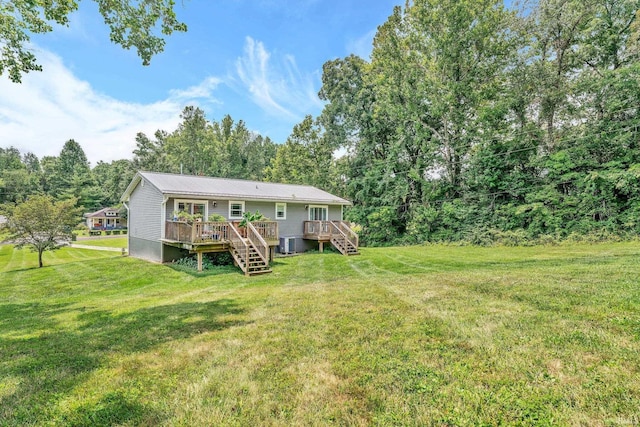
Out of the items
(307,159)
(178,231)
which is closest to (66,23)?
(178,231)

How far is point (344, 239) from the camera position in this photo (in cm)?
1681

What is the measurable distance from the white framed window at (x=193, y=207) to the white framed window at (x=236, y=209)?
1.28 metres

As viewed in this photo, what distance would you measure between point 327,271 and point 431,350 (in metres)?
7.57

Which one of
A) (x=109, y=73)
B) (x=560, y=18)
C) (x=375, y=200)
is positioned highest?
(x=560, y=18)

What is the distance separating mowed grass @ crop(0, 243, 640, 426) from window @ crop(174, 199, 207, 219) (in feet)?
21.4

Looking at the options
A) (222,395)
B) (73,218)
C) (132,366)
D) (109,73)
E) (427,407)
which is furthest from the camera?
(73,218)

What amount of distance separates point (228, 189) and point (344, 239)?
6979mm

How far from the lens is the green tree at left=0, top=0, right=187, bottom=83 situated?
545cm

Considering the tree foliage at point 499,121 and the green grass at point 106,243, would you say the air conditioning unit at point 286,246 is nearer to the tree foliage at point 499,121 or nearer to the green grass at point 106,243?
the tree foliage at point 499,121

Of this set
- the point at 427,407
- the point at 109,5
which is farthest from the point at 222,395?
the point at 109,5

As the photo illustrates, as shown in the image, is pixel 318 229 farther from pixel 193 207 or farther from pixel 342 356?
pixel 342 356

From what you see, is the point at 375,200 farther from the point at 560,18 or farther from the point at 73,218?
the point at 73,218

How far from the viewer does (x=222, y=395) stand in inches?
116

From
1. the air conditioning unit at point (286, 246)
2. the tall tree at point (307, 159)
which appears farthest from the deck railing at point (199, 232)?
the tall tree at point (307, 159)
